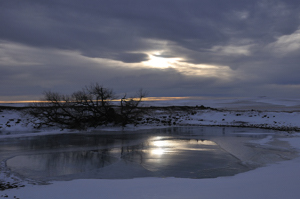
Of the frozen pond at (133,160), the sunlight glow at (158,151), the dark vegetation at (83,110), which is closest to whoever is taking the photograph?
the frozen pond at (133,160)

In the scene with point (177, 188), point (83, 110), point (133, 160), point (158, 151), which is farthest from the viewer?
point (83, 110)

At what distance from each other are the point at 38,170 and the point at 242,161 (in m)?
7.24

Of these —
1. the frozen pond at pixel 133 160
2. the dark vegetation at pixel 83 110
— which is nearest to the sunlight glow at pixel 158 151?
the frozen pond at pixel 133 160

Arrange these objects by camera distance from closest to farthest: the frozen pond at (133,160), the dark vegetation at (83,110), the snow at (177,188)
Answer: the snow at (177,188) < the frozen pond at (133,160) < the dark vegetation at (83,110)

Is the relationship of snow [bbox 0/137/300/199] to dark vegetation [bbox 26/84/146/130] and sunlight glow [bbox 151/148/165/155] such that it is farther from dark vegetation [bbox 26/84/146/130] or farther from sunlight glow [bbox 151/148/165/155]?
dark vegetation [bbox 26/84/146/130]

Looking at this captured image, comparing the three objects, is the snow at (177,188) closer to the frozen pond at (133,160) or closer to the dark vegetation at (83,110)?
the frozen pond at (133,160)

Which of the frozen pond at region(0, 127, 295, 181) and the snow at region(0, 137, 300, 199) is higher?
the snow at region(0, 137, 300, 199)

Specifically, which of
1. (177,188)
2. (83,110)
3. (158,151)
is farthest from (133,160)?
(83,110)

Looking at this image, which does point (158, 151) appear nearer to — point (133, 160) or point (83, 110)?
point (133, 160)

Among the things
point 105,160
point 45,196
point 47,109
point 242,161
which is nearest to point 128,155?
point 105,160

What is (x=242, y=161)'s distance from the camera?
9.77 metres

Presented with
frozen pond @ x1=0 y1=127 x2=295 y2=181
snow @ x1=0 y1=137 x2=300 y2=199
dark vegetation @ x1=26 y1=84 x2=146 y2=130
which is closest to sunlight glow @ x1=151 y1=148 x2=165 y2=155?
frozen pond @ x1=0 y1=127 x2=295 y2=181

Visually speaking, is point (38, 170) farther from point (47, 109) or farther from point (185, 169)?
point (47, 109)

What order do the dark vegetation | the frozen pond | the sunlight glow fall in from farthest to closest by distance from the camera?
the dark vegetation, the sunlight glow, the frozen pond
